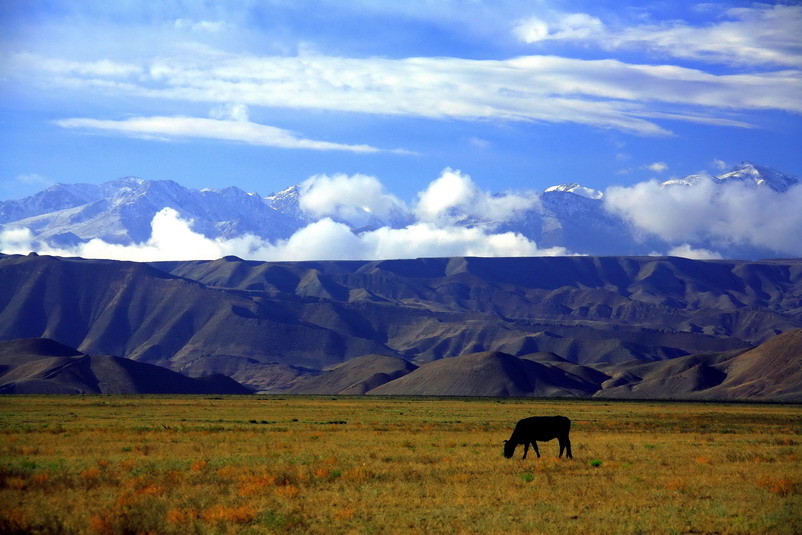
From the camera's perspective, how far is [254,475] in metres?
30.2

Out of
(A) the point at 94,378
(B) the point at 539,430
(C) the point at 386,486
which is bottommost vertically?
(A) the point at 94,378

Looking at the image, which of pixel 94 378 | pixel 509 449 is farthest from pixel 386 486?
pixel 94 378

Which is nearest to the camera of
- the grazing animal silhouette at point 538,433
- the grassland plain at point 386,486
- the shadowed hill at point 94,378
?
the grassland plain at point 386,486

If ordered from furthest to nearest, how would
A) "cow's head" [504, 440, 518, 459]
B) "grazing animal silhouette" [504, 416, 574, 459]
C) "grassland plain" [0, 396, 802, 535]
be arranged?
1. "grazing animal silhouette" [504, 416, 574, 459]
2. "cow's head" [504, 440, 518, 459]
3. "grassland plain" [0, 396, 802, 535]

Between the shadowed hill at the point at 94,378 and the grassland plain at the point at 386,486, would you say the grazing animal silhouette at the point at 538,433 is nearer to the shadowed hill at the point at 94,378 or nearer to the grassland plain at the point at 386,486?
the grassland plain at the point at 386,486

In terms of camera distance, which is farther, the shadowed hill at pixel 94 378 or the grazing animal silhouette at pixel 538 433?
the shadowed hill at pixel 94 378

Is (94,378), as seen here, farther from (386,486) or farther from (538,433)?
(386,486)

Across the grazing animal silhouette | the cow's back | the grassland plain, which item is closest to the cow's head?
the grazing animal silhouette

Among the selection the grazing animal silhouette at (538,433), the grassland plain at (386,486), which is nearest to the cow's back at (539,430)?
the grazing animal silhouette at (538,433)

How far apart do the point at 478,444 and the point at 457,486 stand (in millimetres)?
15855

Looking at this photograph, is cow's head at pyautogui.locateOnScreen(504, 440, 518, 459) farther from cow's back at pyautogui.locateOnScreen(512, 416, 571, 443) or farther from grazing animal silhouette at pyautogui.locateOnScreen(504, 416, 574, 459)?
cow's back at pyautogui.locateOnScreen(512, 416, 571, 443)

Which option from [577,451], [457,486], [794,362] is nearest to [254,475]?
[457,486]

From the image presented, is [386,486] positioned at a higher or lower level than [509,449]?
lower

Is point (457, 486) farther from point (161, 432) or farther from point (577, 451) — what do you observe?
point (161, 432)
